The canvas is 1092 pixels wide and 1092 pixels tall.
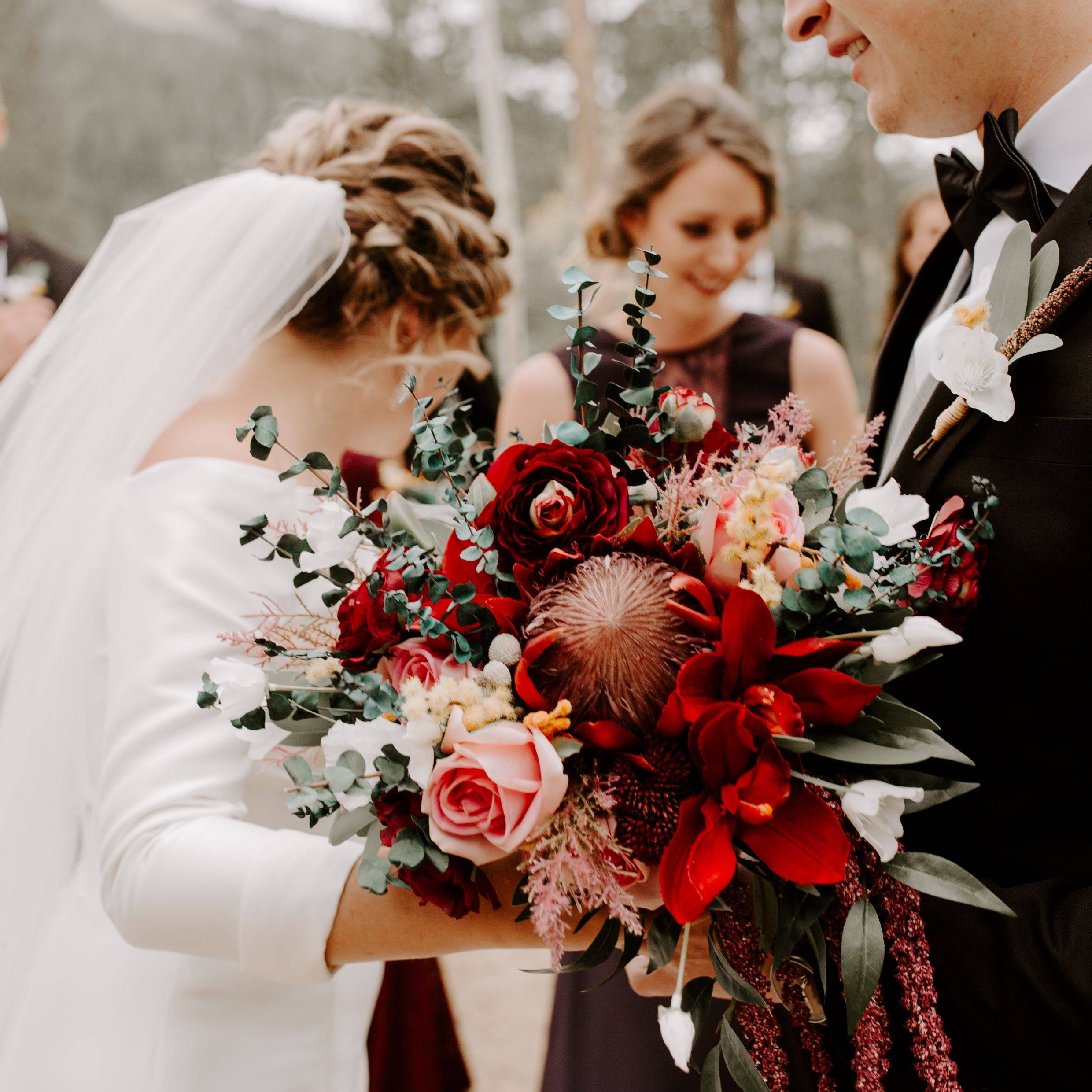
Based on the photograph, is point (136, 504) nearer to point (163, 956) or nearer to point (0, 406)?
point (0, 406)

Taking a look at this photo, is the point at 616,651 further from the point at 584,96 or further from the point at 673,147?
the point at 584,96

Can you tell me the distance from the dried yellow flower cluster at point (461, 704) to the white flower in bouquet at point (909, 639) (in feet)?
1.24

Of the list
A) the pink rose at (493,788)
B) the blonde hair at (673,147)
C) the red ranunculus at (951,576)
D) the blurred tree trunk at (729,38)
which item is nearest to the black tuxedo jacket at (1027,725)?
the red ranunculus at (951,576)

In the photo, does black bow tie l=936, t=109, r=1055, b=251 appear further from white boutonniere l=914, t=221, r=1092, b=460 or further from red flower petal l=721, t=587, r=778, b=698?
red flower petal l=721, t=587, r=778, b=698

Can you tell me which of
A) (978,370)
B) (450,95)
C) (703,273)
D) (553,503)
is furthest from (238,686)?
(450,95)

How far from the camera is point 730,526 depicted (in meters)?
0.94

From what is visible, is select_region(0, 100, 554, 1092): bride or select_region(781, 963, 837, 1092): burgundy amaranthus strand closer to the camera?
select_region(781, 963, 837, 1092): burgundy amaranthus strand

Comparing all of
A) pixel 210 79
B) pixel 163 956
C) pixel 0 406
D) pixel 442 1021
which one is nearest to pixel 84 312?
pixel 0 406

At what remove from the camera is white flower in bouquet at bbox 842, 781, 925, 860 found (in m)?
0.89

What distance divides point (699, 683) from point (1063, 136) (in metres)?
0.93

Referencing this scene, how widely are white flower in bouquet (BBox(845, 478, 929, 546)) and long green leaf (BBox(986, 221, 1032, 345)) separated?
0.26 metres

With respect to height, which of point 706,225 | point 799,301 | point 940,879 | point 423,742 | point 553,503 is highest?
point 799,301

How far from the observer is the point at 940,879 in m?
0.95

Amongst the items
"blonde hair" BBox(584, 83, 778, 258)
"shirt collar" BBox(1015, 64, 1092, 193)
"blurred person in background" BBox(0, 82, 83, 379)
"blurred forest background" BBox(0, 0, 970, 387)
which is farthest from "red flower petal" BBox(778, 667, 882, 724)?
"blurred forest background" BBox(0, 0, 970, 387)
